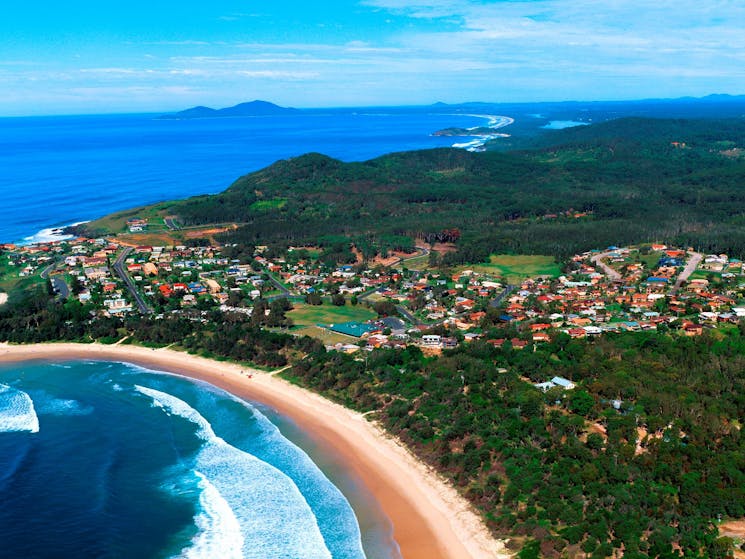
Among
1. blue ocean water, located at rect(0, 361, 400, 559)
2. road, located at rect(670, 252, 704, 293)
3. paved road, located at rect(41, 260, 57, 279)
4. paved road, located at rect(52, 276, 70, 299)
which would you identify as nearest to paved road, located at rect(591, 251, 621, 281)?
road, located at rect(670, 252, 704, 293)

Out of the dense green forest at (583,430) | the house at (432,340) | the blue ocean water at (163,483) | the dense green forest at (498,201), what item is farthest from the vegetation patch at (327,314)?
the dense green forest at (498,201)

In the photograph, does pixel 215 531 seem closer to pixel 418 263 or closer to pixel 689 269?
pixel 418 263

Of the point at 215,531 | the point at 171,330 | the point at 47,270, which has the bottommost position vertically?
the point at 215,531

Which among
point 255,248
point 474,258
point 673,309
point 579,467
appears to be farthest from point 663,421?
point 255,248

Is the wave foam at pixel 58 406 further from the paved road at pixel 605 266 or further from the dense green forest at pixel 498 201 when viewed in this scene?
the paved road at pixel 605 266

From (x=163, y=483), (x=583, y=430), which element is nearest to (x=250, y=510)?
(x=163, y=483)
